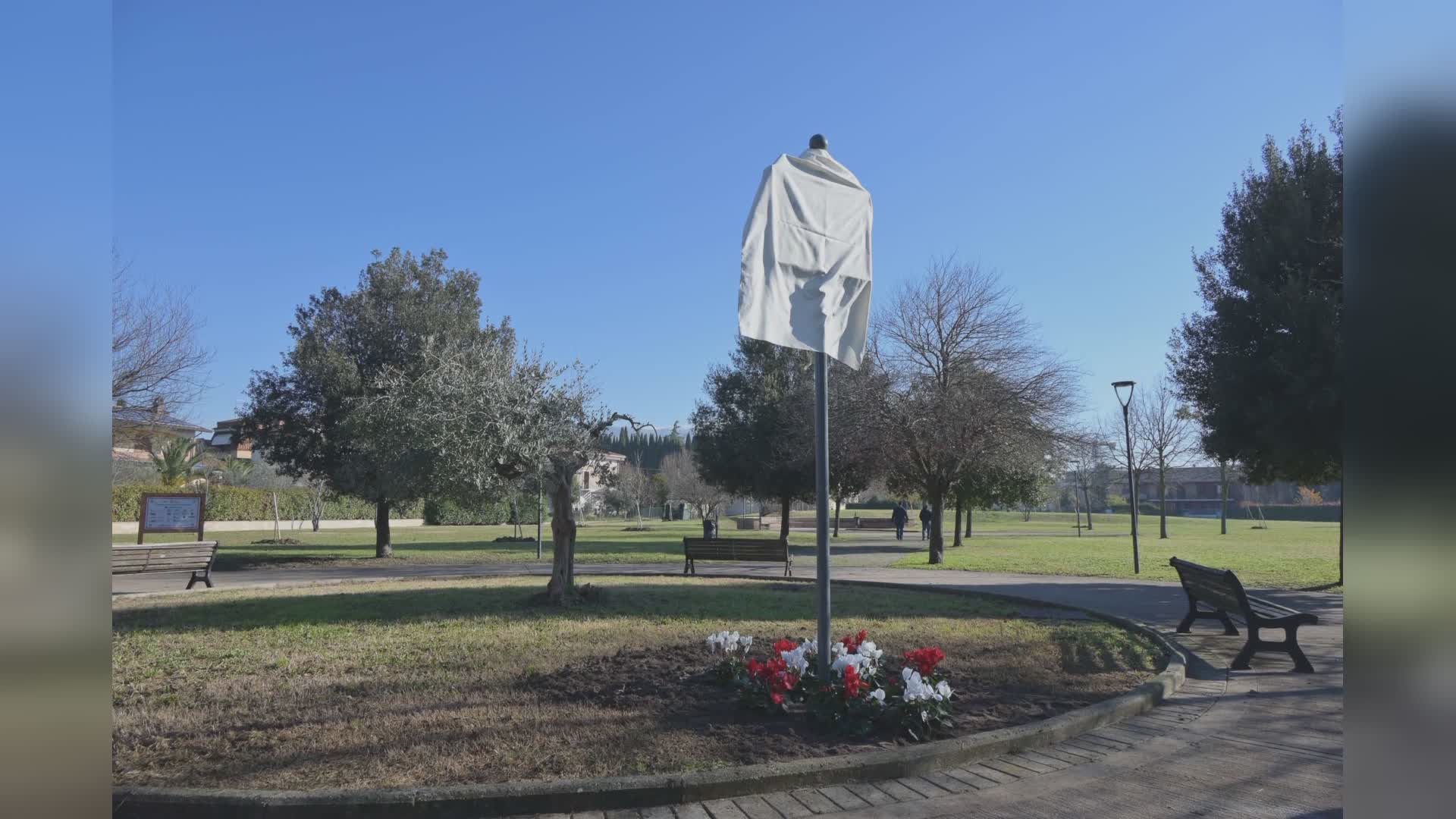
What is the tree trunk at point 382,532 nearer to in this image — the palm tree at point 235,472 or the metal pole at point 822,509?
the metal pole at point 822,509

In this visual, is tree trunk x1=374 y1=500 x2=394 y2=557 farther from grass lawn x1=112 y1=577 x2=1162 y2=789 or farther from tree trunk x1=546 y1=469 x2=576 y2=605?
tree trunk x1=546 y1=469 x2=576 y2=605

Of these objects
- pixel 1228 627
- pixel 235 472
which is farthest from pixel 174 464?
pixel 1228 627

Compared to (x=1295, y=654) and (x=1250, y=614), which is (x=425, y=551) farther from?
(x=1295, y=654)

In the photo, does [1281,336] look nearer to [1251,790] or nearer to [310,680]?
[1251,790]

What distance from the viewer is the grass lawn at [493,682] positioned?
4.97m

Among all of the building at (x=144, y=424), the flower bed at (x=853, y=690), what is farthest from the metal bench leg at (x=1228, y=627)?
the building at (x=144, y=424)

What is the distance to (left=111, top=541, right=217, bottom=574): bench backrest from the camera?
14078mm

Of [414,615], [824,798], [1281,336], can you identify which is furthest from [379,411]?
[1281,336]

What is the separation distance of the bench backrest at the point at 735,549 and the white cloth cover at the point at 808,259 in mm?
11658

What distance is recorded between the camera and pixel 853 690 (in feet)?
18.4

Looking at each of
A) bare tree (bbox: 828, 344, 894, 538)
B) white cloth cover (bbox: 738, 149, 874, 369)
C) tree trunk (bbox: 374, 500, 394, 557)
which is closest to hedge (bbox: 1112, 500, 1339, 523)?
bare tree (bbox: 828, 344, 894, 538)

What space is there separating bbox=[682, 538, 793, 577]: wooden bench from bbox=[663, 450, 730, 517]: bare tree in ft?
105

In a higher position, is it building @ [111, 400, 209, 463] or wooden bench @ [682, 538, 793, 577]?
building @ [111, 400, 209, 463]
